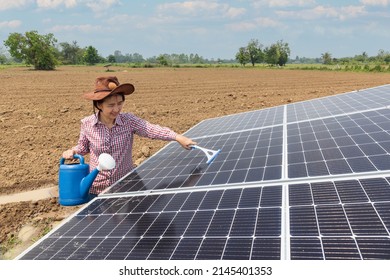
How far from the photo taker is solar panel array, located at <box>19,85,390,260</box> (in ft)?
10.9

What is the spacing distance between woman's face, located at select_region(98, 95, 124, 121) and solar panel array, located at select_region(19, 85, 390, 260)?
118 centimetres

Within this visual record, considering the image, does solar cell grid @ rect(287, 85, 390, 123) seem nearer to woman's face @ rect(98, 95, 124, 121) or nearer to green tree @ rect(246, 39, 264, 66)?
woman's face @ rect(98, 95, 124, 121)

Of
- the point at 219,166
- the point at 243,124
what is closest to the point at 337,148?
the point at 219,166

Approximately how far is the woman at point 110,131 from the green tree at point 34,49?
82.8m

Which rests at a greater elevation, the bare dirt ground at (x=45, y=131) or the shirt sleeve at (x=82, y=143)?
the shirt sleeve at (x=82, y=143)

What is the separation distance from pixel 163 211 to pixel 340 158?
2633 mm

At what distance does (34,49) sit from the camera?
3319 inches

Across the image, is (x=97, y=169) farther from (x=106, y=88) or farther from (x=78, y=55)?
(x=78, y=55)

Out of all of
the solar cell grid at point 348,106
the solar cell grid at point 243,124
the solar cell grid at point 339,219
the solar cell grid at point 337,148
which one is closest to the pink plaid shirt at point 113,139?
the solar cell grid at point 337,148

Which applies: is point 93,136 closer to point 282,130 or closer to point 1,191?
point 282,130

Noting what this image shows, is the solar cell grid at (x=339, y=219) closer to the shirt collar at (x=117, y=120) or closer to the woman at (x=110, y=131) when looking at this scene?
the woman at (x=110, y=131)

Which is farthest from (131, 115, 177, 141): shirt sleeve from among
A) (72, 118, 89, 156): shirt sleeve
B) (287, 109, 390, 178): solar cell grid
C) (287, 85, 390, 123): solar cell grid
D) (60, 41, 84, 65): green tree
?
(60, 41, 84, 65): green tree

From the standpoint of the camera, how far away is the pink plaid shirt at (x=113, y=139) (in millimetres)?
5898

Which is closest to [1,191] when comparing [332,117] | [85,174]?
[85,174]
